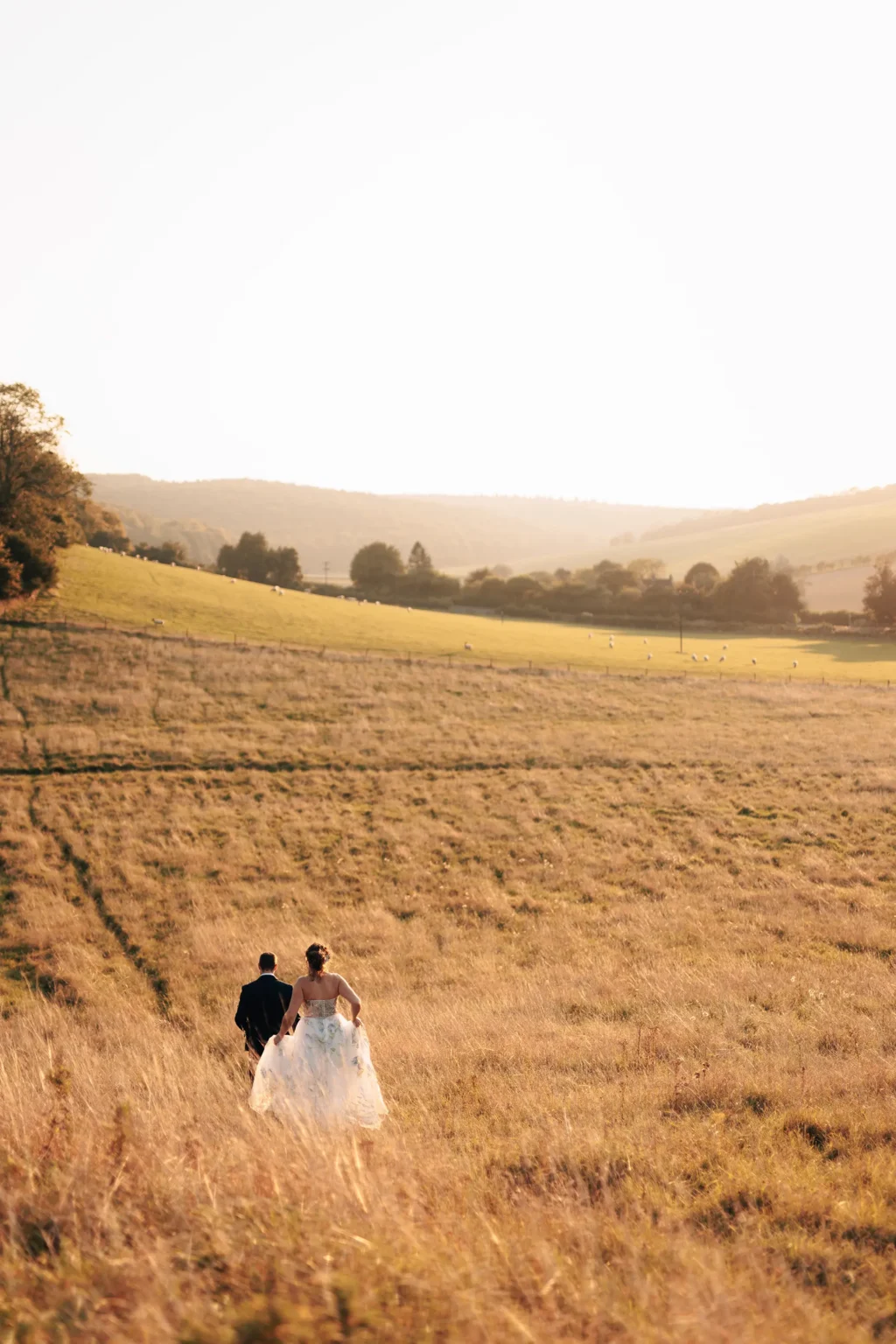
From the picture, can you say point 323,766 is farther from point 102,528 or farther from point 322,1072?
point 102,528

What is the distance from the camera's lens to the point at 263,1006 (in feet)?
32.9

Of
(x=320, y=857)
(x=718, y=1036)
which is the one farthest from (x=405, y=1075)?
(x=320, y=857)

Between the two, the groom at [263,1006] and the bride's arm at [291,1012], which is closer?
the bride's arm at [291,1012]

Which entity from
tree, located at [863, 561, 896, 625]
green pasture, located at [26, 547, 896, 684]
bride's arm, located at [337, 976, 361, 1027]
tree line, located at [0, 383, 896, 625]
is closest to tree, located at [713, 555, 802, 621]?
tree line, located at [0, 383, 896, 625]

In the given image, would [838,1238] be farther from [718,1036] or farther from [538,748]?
[538,748]

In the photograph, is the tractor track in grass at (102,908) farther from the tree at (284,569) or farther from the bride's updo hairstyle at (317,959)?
the tree at (284,569)

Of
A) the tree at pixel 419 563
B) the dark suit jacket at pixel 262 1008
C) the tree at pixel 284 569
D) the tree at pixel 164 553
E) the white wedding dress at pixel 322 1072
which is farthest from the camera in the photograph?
the tree at pixel 419 563

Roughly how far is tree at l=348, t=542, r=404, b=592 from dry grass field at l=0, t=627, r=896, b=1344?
75.5 meters

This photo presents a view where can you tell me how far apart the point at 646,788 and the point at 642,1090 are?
89.4 ft

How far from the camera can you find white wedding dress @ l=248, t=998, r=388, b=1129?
8438mm

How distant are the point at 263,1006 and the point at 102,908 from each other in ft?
47.6

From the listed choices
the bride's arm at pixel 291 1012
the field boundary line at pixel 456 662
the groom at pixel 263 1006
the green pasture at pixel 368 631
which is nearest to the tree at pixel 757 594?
the green pasture at pixel 368 631

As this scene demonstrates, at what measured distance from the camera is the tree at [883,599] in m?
97.0

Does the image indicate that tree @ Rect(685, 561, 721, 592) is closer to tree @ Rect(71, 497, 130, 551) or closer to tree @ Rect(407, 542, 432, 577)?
tree @ Rect(407, 542, 432, 577)
